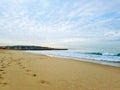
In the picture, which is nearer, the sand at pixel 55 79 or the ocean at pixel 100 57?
the sand at pixel 55 79

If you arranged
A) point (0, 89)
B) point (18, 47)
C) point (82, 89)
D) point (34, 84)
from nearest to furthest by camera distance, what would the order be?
point (0, 89) → point (82, 89) → point (34, 84) → point (18, 47)

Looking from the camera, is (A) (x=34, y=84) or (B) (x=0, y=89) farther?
(A) (x=34, y=84)

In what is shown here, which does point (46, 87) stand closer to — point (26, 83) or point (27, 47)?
point (26, 83)

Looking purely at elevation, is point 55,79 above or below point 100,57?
above

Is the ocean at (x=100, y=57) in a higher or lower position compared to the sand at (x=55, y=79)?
lower

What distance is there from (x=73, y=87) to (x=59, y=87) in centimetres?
42

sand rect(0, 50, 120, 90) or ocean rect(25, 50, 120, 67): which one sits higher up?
sand rect(0, 50, 120, 90)

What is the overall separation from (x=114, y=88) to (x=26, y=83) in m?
2.67

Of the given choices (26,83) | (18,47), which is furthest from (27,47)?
(26,83)

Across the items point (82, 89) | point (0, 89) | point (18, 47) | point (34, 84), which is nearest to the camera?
point (0, 89)

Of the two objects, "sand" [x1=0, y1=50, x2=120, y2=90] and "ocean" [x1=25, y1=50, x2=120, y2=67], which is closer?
"sand" [x1=0, y1=50, x2=120, y2=90]

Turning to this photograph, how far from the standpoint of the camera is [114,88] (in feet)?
15.6

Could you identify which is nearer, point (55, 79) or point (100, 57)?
point (55, 79)

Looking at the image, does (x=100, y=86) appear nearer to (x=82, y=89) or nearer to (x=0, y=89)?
(x=82, y=89)
